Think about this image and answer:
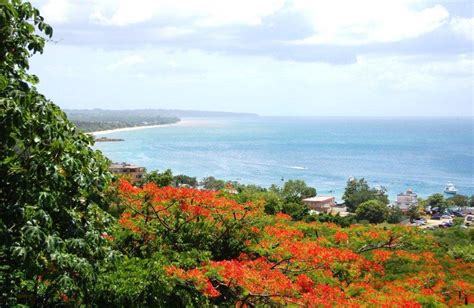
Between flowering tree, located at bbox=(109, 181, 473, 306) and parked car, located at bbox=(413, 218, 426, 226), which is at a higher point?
flowering tree, located at bbox=(109, 181, 473, 306)

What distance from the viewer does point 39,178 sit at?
3930 mm

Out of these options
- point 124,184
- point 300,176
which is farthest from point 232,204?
point 300,176

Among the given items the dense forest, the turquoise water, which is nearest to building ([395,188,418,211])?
the turquoise water

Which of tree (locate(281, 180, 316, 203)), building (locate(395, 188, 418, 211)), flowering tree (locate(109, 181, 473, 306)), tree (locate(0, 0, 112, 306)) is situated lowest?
building (locate(395, 188, 418, 211))

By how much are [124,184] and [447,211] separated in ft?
176

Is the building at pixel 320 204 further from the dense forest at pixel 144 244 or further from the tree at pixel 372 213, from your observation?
the dense forest at pixel 144 244

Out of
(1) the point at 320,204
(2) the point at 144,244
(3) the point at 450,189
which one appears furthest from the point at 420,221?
(2) the point at 144,244

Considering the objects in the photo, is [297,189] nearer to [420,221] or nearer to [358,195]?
Answer: [358,195]

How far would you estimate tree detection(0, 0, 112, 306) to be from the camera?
3805mm

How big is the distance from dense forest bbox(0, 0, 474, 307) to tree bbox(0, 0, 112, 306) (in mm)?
11

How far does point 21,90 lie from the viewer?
155 inches

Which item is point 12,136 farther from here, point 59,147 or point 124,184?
point 124,184

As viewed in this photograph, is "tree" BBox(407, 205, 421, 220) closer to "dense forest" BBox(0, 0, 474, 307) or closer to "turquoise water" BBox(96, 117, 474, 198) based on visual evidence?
"turquoise water" BBox(96, 117, 474, 198)

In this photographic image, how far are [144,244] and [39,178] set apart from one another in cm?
436
